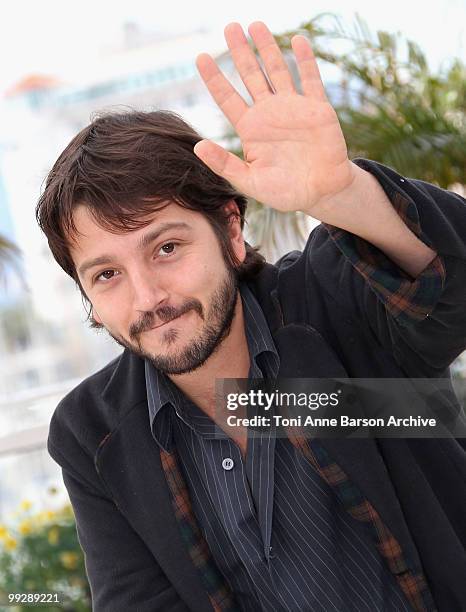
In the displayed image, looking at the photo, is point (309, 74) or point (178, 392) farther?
point (178, 392)

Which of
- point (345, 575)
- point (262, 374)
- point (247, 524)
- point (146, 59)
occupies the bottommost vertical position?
point (345, 575)

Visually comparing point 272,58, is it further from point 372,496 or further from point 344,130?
point 344,130

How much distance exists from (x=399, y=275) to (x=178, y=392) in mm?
485

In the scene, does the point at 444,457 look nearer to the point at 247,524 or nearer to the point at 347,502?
the point at 347,502

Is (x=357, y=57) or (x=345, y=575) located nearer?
(x=345, y=575)

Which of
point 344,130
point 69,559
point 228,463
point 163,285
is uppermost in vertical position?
point 344,130

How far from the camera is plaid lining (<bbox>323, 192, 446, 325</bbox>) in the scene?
99 centimetres

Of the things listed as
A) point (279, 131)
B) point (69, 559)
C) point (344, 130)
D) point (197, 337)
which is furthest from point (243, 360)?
point (69, 559)

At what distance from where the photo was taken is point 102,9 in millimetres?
6156

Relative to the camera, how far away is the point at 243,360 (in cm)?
133

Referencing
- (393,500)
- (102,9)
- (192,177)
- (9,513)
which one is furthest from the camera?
(102,9)

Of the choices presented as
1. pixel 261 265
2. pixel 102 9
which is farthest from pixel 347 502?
pixel 102 9

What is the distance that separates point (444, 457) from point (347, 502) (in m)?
0.18

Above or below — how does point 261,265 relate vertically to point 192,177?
below
